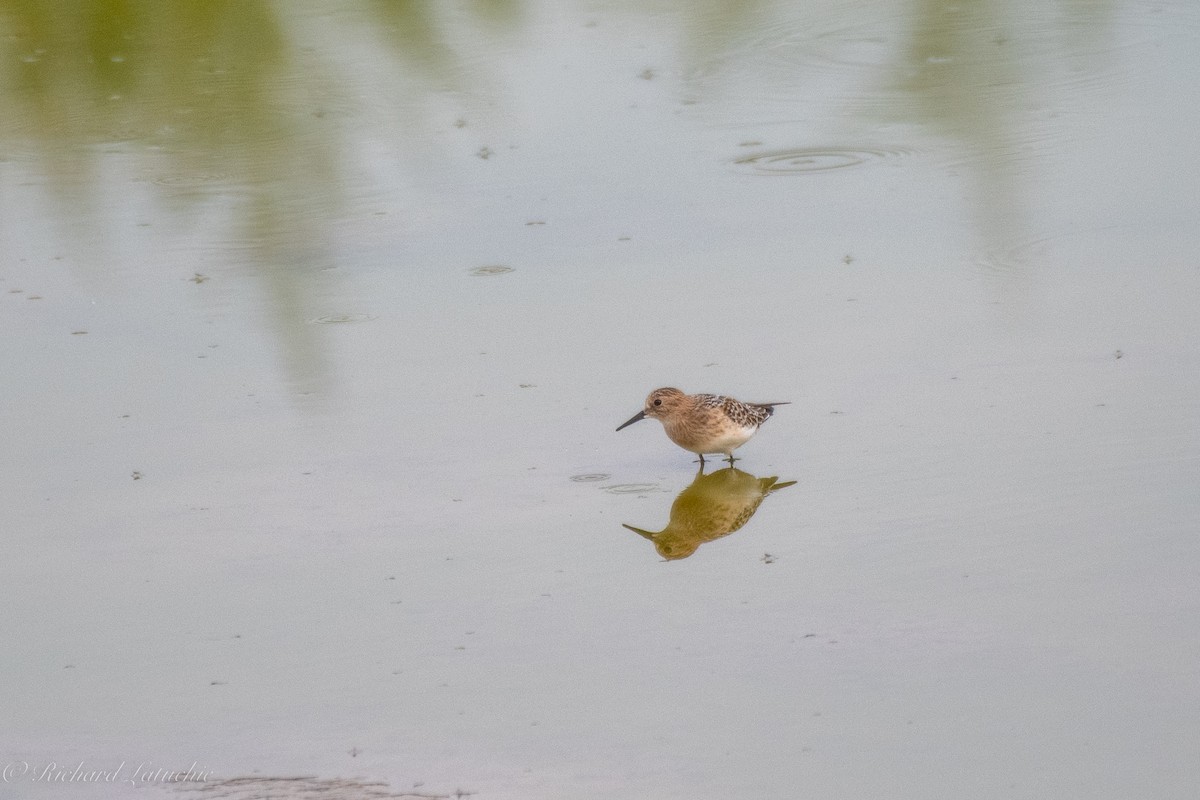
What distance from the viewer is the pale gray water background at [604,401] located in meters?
4.87

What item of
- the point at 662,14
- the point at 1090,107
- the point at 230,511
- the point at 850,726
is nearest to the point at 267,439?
the point at 230,511

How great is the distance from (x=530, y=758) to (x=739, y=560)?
4.73 feet

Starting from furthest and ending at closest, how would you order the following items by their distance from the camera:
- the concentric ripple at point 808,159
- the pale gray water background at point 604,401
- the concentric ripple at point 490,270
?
the concentric ripple at point 808,159 < the concentric ripple at point 490,270 < the pale gray water background at point 604,401

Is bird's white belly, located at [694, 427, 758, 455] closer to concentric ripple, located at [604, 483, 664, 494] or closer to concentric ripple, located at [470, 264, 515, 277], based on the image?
concentric ripple, located at [604, 483, 664, 494]

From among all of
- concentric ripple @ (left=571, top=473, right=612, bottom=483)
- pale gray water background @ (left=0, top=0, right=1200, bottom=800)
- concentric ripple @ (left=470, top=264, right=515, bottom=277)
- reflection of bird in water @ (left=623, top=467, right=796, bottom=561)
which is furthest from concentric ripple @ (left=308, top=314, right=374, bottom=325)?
reflection of bird in water @ (left=623, top=467, right=796, bottom=561)

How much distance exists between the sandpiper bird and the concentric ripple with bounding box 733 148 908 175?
11.6 feet

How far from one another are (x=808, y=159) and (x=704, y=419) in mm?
4039

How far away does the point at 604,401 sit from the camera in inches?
285

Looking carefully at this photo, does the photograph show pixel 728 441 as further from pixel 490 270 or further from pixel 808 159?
pixel 808 159

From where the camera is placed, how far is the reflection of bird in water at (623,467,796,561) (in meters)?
6.09

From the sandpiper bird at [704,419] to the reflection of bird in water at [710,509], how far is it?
135 millimetres

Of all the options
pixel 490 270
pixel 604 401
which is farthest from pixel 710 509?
pixel 490 270

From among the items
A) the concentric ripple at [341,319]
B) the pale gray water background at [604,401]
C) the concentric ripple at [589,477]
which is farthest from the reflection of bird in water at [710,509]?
the concentric ripple at [341,319]

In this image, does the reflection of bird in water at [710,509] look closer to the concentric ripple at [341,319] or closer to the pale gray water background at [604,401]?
the pale gray water background at [604,401]
